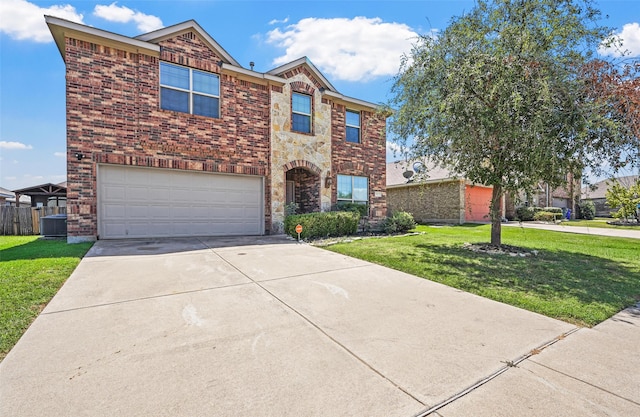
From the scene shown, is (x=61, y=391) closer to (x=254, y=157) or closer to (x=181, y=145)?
(x=181, y=145)

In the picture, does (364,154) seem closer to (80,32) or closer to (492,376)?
(80,32)

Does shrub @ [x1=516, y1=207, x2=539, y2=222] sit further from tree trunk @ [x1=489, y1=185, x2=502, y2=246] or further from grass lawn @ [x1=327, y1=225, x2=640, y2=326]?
tree trunk @ [x1=489, y1=185, x2=502, y2=246]

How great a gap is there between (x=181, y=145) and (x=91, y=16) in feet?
13.7

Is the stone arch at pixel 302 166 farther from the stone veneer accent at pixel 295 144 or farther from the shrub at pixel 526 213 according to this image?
the shrub at pixel 526 213

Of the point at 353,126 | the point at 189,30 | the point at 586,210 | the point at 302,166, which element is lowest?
the point at 586,210

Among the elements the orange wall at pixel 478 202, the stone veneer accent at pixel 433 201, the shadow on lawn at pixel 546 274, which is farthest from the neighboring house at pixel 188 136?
the orange wall at pixel 478 202

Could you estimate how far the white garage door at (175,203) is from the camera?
8.88m

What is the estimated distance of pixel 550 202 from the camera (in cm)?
2784

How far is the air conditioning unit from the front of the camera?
405 inches

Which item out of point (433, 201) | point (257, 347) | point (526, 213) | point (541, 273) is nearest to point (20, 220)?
point (257, 347)

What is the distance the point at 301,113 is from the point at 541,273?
9.71 m

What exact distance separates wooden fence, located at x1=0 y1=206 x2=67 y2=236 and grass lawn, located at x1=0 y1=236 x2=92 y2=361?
791cm

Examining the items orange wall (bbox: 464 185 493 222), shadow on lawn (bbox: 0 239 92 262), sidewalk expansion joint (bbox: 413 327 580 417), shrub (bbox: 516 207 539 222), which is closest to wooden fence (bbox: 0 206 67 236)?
shadow on lawn (bbox: 0 239 92 262)

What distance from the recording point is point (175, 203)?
9789mm
